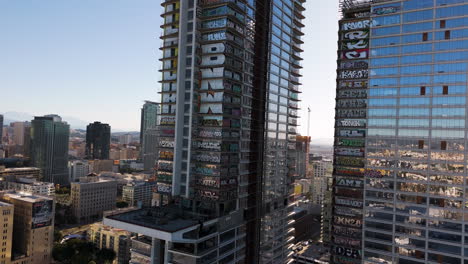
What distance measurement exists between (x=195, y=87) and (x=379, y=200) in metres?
56.9

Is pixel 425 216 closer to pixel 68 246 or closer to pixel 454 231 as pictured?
pixel 454 231

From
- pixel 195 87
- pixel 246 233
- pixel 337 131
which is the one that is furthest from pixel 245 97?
pixel 246 233

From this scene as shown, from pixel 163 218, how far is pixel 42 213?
86.7 meters

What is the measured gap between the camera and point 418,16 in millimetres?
89062

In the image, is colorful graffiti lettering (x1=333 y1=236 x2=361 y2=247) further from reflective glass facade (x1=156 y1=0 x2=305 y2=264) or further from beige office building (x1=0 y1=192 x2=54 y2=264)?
beige office building (x1=0 y1=192 x2=54 y2=264)

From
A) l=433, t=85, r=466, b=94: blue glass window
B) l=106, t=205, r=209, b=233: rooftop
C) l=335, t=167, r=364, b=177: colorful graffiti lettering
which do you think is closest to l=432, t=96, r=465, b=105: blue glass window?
l=433, t=85, r=466, b=94: blue glass window

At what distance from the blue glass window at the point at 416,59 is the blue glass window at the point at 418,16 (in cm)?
952

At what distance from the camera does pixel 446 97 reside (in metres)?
85.5

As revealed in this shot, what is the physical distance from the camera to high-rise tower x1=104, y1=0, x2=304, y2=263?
76.4 meters

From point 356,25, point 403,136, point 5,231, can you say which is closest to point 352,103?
point 403,136

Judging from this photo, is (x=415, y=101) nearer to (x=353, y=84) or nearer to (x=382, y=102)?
(x=382, y=102)

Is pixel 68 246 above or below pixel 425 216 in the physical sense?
below

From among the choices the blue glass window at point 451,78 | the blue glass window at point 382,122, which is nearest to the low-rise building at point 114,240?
the blue glass window at point 382,122

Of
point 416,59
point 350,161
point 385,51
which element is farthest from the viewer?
point 350,161
